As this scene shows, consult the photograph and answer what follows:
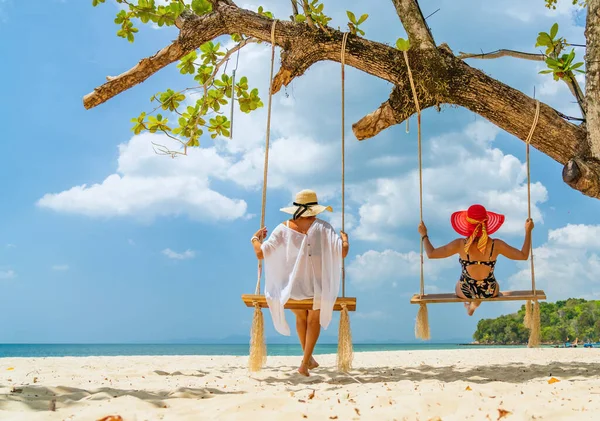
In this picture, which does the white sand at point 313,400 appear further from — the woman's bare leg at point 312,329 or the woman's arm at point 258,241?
the woman's arm at point 258,241

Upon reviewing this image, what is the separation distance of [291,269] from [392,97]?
2297mm

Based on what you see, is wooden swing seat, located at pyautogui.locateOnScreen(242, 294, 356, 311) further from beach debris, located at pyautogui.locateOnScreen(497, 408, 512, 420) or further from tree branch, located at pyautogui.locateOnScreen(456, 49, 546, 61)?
tree branch, located at pyautogui.locateOnScreen(456, 49, 546, 61)

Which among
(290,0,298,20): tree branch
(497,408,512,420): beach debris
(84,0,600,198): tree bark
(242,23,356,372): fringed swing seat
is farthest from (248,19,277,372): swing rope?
(290,0,298,20): tree branch

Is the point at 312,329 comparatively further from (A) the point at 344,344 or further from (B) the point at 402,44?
(B) the point at 402,44

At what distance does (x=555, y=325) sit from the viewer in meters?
55.1

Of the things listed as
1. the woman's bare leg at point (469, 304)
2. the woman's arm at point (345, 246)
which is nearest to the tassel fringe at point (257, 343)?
the woman's arm at point (345, 246)

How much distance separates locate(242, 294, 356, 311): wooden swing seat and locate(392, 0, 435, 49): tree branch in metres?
2.83

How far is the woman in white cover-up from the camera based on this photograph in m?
4.81

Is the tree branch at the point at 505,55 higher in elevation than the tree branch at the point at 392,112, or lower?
higher

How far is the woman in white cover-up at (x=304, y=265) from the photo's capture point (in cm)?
481

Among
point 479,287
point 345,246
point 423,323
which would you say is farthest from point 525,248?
point 345,246

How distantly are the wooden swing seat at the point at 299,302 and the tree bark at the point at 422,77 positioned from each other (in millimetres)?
2233

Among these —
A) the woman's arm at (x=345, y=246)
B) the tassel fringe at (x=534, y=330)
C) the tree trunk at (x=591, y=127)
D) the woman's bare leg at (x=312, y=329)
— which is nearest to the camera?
the woman's arm at (x=345, y=246)

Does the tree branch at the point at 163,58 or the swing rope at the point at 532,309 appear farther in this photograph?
the tree branch at the point at 163,58
